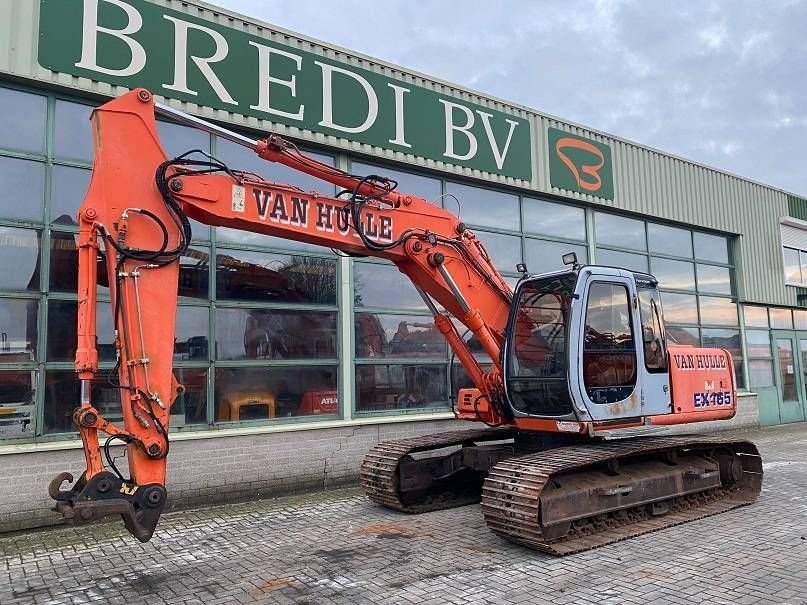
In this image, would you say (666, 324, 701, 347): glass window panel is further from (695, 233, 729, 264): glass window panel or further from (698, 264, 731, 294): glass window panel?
(695, 233, 729, 264): glass window panel

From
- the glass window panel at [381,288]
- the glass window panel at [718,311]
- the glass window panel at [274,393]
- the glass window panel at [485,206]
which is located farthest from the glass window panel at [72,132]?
the glass window panel at [718,311]

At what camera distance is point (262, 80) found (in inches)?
352

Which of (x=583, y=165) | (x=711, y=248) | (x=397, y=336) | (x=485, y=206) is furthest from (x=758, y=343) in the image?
(x=397, y=336)

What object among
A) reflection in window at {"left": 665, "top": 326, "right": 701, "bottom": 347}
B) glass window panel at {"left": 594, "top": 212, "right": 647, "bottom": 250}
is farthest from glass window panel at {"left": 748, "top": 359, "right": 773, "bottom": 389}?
glass window panel at {"left": 594, "top": 212, "right": 647, "bottom": 250}

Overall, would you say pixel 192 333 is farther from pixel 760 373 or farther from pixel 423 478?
pixel 760 373

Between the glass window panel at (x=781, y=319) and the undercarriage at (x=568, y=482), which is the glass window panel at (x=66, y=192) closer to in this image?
the undercarriage at (x=568, y=482)

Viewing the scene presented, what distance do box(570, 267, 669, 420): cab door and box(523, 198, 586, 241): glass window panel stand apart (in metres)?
4.91

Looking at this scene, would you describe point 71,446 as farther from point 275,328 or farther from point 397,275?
point 397,275

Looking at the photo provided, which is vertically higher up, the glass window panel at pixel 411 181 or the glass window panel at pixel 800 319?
the glass window panel at pixel 411 181

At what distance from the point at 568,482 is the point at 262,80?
656cm

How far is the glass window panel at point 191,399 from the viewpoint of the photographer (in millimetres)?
8156

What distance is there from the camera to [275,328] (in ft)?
29.9

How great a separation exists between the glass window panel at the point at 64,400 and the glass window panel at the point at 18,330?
13.8 inches

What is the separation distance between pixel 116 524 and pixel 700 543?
6084 millimetres
